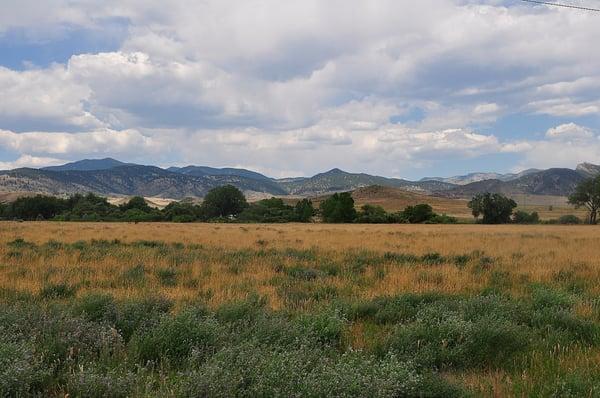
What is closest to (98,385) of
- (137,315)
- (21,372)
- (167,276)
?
(21,372)

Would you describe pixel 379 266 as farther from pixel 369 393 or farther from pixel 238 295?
pixel 369 393

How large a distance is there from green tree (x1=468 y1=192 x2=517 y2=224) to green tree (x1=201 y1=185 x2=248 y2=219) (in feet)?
159

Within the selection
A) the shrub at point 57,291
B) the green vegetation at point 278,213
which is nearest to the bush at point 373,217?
the green vegetation at point 278,213

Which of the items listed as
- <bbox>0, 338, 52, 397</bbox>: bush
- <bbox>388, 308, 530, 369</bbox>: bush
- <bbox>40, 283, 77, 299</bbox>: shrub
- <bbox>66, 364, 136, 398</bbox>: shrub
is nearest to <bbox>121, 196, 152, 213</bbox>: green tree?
<bbox>40, 283, 77, 299</bbox>: shrub

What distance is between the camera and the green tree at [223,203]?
103312 millimetres

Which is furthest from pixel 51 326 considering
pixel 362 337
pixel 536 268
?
pixel 536 268

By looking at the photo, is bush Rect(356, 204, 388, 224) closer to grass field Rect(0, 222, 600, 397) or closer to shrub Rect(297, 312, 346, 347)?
grass field Rect(0, 222, 600, 397)

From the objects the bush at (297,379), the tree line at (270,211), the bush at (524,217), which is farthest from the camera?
the bush at (524,217)

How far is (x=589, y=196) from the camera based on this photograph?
84562 millimetres

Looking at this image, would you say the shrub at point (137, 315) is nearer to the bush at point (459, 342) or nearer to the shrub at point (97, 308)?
the shrub at point (97, 308)

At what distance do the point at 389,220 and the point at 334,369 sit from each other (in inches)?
3259

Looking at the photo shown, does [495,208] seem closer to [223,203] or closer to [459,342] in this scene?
[223,203]

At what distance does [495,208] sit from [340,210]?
89.2 feet

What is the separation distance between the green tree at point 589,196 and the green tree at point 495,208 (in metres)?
11.2
